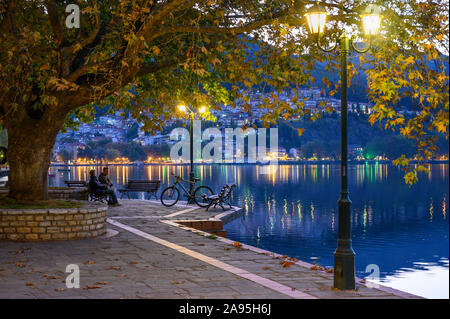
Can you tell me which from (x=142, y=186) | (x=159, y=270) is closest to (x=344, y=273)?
(x=159, y=270)

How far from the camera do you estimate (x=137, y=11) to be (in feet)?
40.6

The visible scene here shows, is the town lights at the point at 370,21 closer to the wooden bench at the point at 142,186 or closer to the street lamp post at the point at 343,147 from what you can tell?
the street lamp post at the point at 343,147

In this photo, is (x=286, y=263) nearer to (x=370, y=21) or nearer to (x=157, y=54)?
(x=370, y=21)

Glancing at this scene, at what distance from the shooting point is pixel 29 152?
14.0 meters

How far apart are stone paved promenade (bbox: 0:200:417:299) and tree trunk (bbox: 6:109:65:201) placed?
6.38ft

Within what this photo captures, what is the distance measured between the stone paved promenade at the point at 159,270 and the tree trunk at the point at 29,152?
1.94 metres

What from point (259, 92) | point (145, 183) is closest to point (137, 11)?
point (259, 92)

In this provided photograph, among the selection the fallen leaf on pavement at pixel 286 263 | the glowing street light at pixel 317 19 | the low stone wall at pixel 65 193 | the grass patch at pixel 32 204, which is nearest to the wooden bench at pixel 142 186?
the low stone wall at pixel 65 193

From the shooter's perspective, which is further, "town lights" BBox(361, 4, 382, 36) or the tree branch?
the tree branch

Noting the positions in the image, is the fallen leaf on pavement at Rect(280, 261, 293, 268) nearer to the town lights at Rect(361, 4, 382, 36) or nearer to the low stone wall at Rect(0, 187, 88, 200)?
the town lights at Rect(361, 4, 382, 36)

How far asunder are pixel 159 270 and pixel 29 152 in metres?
5.95

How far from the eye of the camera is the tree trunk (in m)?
14.0

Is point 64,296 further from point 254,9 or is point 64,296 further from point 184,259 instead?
point 254,9

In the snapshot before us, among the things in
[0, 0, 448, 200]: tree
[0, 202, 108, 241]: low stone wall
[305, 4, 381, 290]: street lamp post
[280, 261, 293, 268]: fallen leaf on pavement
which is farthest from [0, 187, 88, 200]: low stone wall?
[305, 4, 381, 290]: street lamp post
